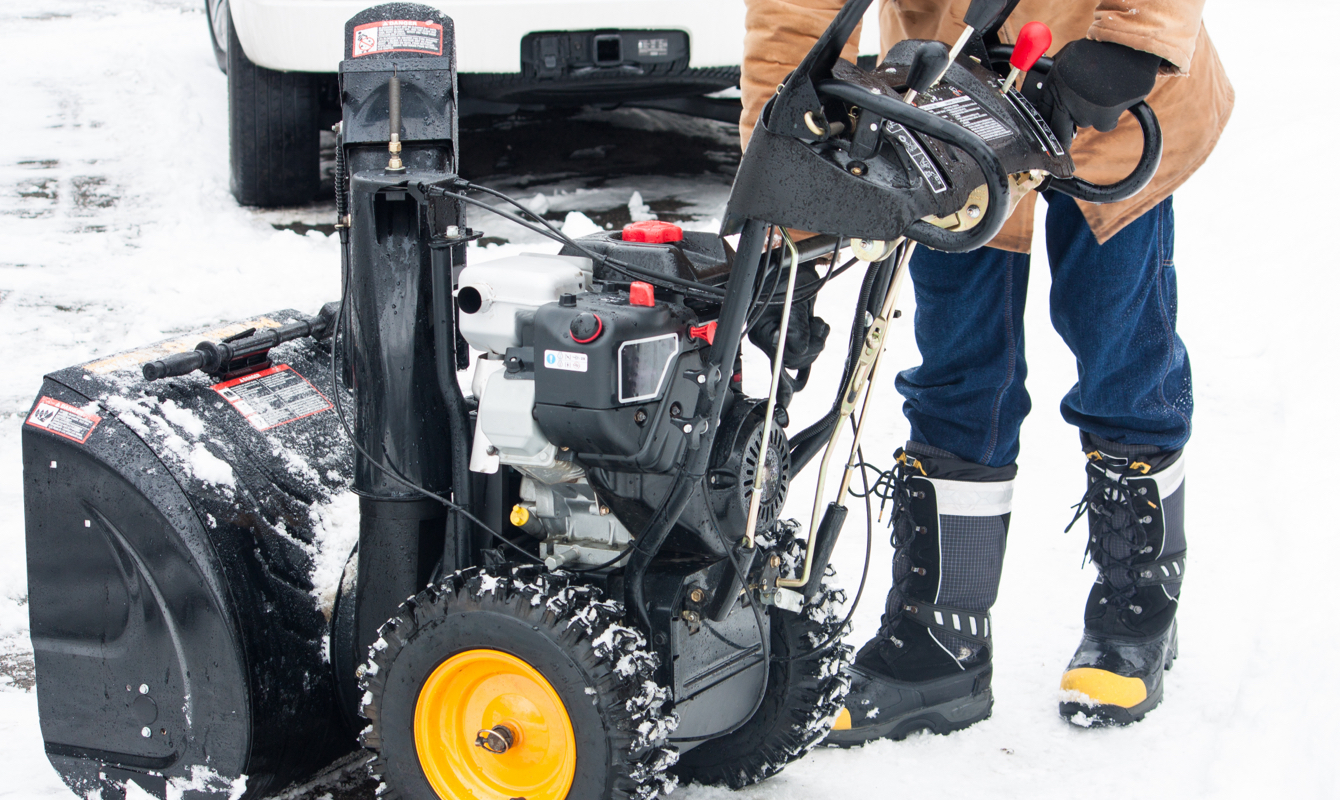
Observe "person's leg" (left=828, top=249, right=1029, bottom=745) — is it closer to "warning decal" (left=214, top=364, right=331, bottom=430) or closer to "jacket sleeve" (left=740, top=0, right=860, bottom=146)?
"jacket sleeve" (left=740, top=0, right=860, bottom=146)

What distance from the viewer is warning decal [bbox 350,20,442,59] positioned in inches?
66.1

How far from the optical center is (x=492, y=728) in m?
1.64

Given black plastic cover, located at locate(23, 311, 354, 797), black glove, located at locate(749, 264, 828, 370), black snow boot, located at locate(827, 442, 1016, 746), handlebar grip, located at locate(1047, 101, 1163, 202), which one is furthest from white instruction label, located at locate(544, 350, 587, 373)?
black snow boot, located at locate(827, 442, 1016, 746)

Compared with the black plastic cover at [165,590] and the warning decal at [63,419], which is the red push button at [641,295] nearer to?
the black plastic cover at [165,590]

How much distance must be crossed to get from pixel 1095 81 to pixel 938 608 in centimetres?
98

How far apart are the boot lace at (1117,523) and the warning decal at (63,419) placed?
158cm

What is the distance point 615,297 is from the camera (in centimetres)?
Answer: 156

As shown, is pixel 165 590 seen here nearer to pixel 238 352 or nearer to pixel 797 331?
pixel 238 352

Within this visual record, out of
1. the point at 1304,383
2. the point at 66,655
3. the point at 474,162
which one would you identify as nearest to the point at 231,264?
the point at 474,162

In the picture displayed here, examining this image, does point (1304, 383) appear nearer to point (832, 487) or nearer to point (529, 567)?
point (832, 487)

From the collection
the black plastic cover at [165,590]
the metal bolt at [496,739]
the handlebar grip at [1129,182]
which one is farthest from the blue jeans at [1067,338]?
the black plastic cover at [165,590]

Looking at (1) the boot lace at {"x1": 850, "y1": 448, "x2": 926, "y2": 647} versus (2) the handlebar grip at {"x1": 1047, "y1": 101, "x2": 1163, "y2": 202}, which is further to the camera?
(1) the boot lace at {"x1": 850, "y1": 448, "x2": 926, "y2": 647}

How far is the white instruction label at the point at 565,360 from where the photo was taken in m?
1.49

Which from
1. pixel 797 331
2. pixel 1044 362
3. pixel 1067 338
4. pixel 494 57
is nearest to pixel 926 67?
pixel 797 331
